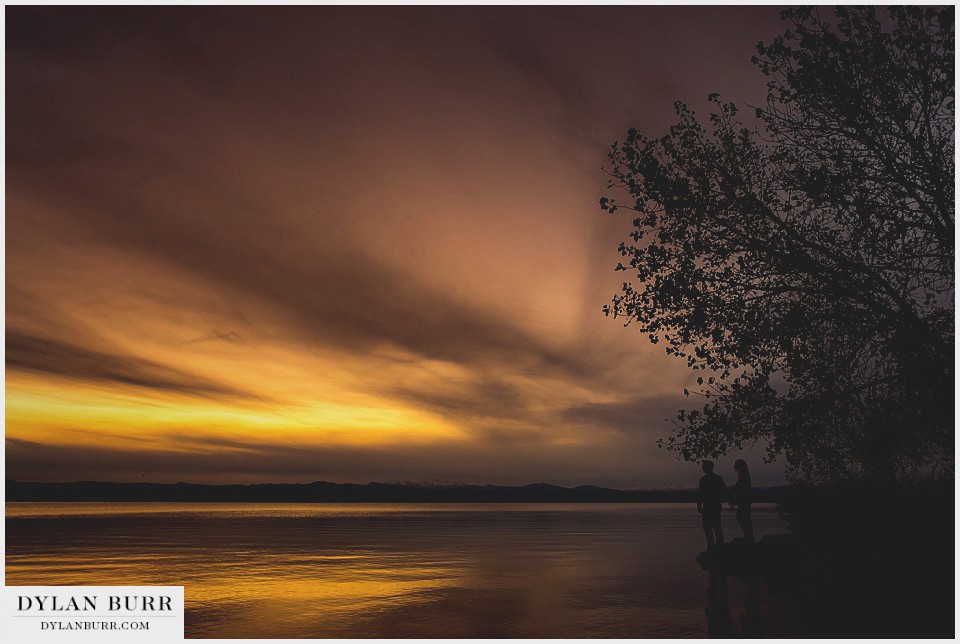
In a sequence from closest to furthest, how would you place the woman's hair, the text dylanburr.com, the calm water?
1. the text dylanburr.com
2. the calm water
3. the woman's hair

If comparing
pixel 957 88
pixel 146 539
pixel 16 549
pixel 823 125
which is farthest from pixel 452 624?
pixel 146 539

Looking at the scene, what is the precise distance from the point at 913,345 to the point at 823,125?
15.6 feet

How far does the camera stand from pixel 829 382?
16.8 meters

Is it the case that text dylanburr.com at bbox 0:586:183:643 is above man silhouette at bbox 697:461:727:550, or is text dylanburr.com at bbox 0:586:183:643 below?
below

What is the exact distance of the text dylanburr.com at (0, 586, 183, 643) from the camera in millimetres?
13273

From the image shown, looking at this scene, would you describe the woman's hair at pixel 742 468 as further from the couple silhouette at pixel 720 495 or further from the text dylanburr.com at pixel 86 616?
the text dylanburr.com at pixel 86 616

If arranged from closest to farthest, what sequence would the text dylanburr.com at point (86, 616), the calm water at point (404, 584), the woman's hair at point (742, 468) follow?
the text dylanburr.com at point (86, 616)
the calm water at point (404, 584)
the woman's hair at point (742, 468)

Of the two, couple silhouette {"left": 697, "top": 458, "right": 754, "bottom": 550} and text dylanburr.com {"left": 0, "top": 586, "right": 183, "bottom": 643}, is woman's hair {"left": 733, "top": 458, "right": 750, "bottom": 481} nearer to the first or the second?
couple silhouette {"left": 697, "top": 458, "right": 754, "bottom": 550}

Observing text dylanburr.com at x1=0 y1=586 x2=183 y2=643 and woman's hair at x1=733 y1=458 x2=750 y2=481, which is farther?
woman's hair at x1=733 y1=458 x2=750 y2=481

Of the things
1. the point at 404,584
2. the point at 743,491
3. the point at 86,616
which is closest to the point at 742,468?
the point at 743,491

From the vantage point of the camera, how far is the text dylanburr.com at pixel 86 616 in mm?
13273

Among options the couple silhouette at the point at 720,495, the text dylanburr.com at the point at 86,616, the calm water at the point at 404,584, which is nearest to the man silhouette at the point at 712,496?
the couple silhouette at the point at 720,495

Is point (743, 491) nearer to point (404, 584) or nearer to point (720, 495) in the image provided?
point (720, 495)

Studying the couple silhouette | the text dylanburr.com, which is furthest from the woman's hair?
the text dylanburr.com
